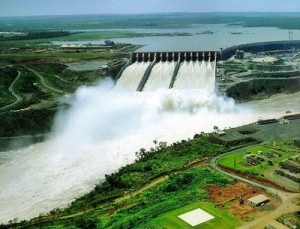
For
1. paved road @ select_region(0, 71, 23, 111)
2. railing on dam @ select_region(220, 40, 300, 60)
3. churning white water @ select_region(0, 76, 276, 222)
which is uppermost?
railing on dam @ select_region(220, 40, 300, 60)

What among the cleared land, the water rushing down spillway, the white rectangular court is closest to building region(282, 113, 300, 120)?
the cleared land

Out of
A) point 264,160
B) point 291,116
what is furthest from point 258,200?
point 291,116

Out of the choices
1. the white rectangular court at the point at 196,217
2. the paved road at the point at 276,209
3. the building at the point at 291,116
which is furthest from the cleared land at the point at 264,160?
the building at the point at 291,116

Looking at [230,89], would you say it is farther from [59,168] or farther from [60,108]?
[59,168]

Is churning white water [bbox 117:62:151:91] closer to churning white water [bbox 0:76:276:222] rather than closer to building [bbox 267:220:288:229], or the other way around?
churning white water [bbox 0:76:276:222]

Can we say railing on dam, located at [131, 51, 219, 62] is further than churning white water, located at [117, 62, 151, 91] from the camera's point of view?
Yes

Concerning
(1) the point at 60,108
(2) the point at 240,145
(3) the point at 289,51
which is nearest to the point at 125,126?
(1) the point at 60,108

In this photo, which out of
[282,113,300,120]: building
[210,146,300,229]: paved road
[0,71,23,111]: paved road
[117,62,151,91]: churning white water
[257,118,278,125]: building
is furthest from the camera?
[117,62,151,91]: churning white water
